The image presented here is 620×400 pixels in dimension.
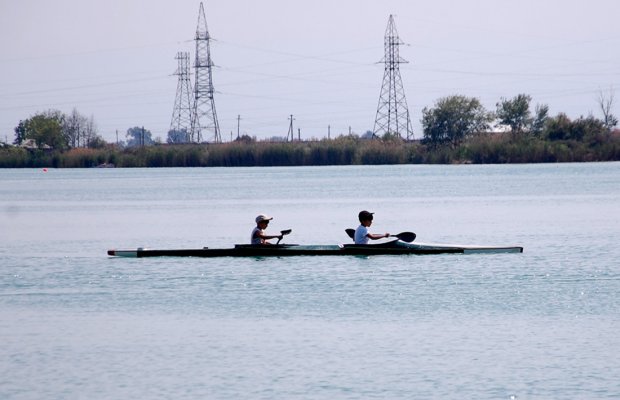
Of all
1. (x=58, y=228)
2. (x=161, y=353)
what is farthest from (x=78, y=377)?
(x=58, y=228)

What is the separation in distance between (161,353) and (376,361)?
11.7ft

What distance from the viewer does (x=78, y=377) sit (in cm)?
1878

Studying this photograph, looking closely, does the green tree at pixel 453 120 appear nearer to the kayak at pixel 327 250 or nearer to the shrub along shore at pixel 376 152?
the shrub along shore at pixel 376 152

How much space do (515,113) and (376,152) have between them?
723 inches

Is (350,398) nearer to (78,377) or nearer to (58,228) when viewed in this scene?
(78,377)

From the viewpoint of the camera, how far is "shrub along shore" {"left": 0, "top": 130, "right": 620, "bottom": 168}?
10700 centimetres

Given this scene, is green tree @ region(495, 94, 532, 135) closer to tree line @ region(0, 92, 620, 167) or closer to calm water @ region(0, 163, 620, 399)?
tree line @ region(0, 92, 620, 167)

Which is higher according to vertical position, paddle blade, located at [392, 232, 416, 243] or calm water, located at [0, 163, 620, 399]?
paddle blade, located at [392, 232, 416, 243]

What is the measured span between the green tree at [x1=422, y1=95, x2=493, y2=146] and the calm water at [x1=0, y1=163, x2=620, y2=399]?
215 ft

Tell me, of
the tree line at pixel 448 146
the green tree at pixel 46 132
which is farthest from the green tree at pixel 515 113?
the green tree at pixel 46 132

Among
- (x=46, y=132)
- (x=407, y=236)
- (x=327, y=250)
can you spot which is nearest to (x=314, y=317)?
(x=327, y=250)

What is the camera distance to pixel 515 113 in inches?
4751

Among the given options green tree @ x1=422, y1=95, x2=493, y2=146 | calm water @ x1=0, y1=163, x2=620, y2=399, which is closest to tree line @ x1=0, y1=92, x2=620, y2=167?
green tree @ x1=422, y1=95, x2=493, y2=146

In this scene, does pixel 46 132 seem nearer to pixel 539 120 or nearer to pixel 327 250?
pixel 539 120
